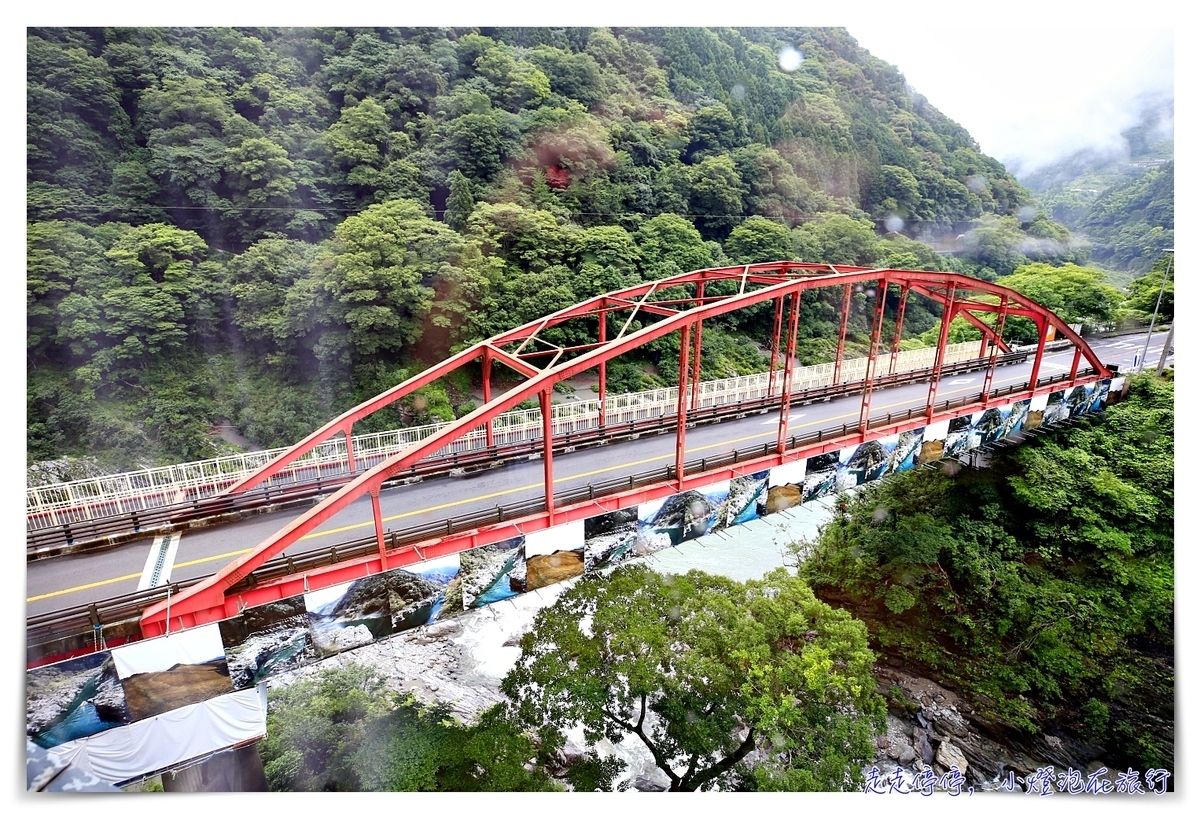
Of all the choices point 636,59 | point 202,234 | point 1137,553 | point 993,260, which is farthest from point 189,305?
point 993,260

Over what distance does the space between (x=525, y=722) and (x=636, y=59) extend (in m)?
31.1

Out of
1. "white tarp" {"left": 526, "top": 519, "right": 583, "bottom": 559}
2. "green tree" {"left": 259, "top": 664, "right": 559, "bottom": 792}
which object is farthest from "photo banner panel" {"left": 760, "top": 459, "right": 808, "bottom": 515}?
"green tree" {"left": 259, "top": 664, "right": 559, "bottom": 792}

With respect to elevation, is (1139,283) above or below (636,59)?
below

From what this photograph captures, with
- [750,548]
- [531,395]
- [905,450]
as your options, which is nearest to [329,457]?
[531,395]

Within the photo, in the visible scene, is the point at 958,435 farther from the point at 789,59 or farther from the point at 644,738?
the point at 789,59

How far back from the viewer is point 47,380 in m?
15.7

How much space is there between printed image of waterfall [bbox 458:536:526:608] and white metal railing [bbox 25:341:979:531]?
10.2 ft

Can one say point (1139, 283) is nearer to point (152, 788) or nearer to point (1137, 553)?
point (1137, 553)

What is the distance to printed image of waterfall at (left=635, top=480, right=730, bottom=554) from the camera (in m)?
9.11

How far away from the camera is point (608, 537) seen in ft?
28.9

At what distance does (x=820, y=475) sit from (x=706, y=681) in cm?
444

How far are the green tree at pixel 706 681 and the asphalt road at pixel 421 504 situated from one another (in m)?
2.42

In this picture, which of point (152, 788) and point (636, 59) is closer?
point (152, 788)

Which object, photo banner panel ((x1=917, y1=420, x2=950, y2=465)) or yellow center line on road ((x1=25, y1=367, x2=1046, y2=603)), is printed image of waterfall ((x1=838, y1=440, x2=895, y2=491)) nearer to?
photo banner panel ((x1=917, y1=420, x2=950, y2=465))
